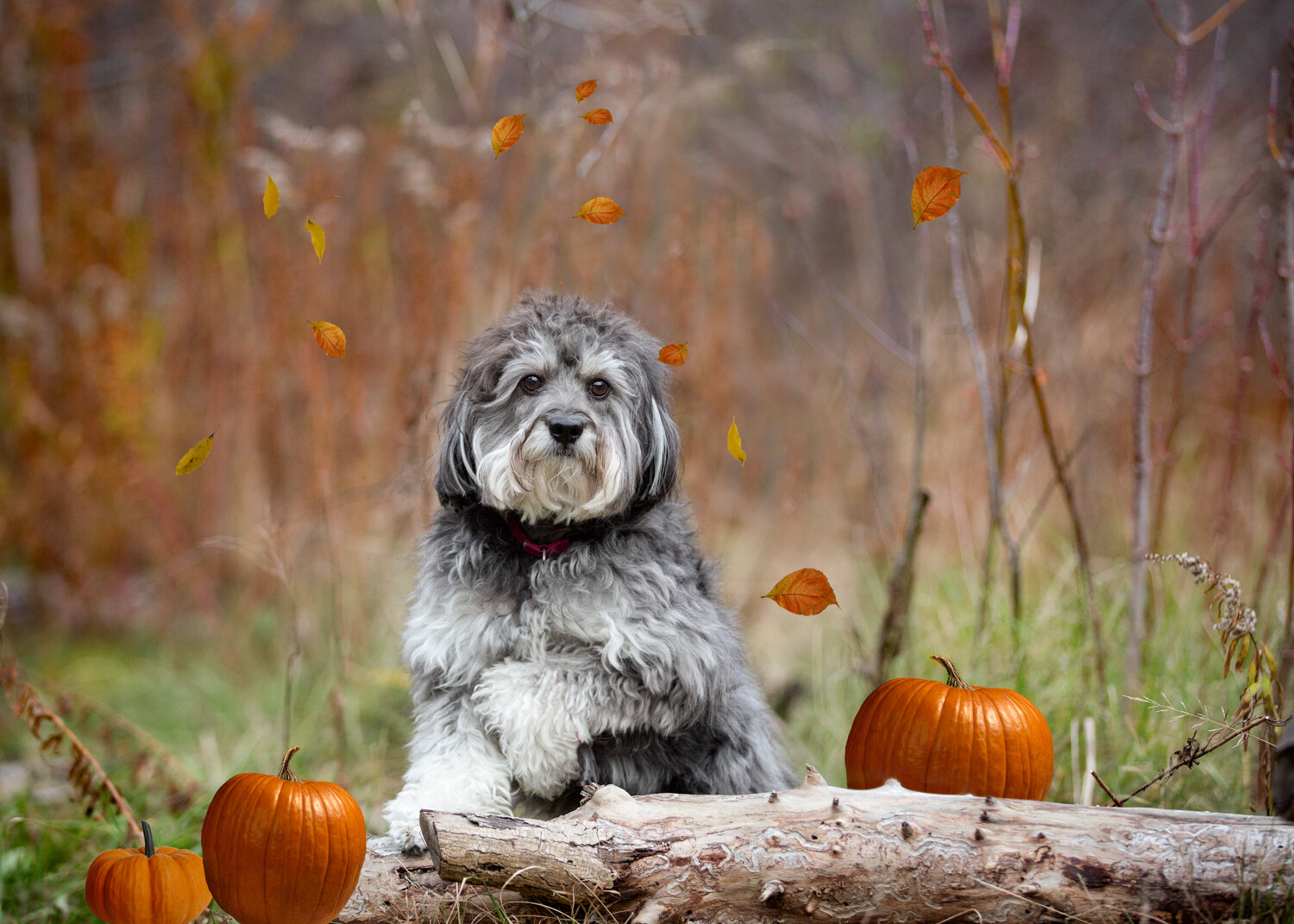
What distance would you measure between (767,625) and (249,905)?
3.78 metres

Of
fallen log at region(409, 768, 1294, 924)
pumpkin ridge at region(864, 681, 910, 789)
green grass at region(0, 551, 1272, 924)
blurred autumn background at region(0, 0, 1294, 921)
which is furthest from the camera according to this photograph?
blurred autumn background at region(0, 0, 1294, 921)

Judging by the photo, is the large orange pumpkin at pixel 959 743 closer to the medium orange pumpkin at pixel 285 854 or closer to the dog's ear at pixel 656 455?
the dog's ear at pixel 656 455

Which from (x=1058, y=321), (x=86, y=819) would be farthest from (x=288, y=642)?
(x=1058, y=321)

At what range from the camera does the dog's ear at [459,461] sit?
253 centimetres

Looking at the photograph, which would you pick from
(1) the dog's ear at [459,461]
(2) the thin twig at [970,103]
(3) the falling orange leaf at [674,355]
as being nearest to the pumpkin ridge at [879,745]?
(3) the falling orange leaf at [674,355]

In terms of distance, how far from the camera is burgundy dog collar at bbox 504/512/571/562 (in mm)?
2461

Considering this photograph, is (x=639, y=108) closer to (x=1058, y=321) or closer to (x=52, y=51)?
(x=1058, y=321)

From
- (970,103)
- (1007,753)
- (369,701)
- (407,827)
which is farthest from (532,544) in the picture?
(369,701)

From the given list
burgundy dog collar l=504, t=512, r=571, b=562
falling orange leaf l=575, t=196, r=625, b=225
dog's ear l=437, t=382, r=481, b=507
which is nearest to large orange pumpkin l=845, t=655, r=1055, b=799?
burgundy dog collar l=504, t=512, r=571, b=562

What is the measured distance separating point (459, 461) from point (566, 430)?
0.41 meters

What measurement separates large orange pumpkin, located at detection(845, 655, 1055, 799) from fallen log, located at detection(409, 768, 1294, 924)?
207 mm

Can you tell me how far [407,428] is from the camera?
370cm

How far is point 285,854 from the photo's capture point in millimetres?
2092

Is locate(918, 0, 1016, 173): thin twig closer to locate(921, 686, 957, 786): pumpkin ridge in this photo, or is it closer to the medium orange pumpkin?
locate(921, 686, 957, 786): pumpkin ridge
